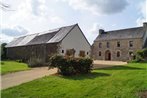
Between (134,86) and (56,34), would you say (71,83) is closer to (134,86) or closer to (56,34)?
(134,86)

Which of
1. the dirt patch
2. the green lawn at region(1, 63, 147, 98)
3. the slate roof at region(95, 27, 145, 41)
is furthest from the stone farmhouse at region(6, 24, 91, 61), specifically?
the dirt patch

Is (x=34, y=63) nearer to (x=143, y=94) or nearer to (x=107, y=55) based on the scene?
(x=143, y=94)

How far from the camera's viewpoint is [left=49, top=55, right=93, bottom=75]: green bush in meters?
20.0

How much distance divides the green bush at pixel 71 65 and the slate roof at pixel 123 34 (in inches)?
1292

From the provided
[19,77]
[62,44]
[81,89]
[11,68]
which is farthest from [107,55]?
[81,89]

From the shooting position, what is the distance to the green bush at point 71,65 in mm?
20047

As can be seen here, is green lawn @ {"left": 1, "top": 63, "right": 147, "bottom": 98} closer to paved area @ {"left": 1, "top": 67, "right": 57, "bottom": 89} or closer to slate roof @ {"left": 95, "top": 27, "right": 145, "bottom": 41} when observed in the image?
paved area @ {"left": 1, "top": 67, "right": 57, "bottom": 89}

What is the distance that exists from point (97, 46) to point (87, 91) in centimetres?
4738

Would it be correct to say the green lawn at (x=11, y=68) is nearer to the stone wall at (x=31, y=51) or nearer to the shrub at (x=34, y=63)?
the shrub at (x=34, y=63)

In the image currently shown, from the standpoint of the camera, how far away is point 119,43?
183 ft

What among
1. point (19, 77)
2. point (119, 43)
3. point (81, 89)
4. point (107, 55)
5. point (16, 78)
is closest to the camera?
point (81, 89)

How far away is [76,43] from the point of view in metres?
39.1

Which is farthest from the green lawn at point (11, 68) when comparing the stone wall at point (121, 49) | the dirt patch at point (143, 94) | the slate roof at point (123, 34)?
the slate roof at point (123, 34)

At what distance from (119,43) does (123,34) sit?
203 centimetres
